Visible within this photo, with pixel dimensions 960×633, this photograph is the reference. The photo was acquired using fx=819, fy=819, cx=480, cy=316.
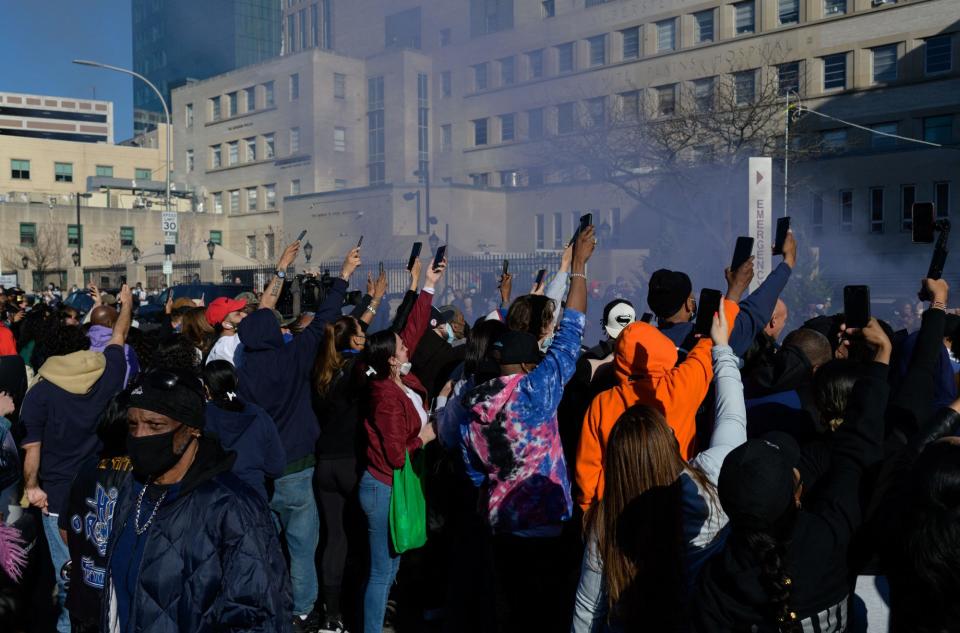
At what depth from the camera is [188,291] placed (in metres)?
20.7

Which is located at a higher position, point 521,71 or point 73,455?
point 521,71

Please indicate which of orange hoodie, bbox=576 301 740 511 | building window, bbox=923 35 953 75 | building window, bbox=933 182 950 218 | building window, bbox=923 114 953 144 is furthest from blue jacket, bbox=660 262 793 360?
building window, bbox=923 35 953 75

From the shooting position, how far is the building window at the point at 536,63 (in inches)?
1443

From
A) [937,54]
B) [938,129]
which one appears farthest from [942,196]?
[937,54]

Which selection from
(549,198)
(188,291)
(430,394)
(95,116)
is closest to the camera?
(430,394)

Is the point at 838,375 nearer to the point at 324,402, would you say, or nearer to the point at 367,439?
the point at 367,439

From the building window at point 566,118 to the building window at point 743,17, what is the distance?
8778 millimetres

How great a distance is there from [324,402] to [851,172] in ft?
106

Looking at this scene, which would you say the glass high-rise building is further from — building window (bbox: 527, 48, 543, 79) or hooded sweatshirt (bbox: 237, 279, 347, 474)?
hooded sweatshirt (bbox: 237, 279, 347, 474)

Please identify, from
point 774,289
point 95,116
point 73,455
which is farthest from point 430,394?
point 95,116

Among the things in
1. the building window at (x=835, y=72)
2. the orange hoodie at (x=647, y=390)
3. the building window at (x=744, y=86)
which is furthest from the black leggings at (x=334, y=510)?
the building window at (x=835, y=72)

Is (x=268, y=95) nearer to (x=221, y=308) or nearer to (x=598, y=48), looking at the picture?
(x=598, y=48)

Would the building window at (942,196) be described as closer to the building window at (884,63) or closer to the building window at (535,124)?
the building window at (884,63)

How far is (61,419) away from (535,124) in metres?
35.7
